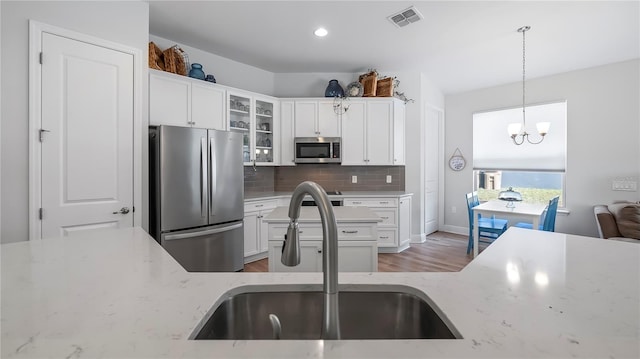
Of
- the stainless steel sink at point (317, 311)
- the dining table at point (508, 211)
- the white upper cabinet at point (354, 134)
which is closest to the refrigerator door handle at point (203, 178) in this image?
the white upper cabinet at point (354, 134)

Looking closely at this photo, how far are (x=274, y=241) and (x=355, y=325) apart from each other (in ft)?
4.11

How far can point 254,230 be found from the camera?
12.0 ft

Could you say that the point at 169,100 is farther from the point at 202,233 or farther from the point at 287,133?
the point at 287,133

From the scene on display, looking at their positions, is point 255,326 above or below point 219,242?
above

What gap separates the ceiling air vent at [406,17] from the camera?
9.18ft

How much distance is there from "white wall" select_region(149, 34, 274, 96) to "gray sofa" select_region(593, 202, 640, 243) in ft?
15.3

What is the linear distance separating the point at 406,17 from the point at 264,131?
89.6 inches

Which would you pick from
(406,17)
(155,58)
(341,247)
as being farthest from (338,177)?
(155,58)

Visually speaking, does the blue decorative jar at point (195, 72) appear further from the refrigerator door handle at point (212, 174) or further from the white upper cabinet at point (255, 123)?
A: the refrigerator door handle at point (212, 174)

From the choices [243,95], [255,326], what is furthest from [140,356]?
[243,95]

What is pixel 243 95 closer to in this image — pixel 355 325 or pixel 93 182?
pixel 93 182

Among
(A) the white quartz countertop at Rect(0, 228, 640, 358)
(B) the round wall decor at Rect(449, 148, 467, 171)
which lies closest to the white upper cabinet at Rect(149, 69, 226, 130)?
(A) the white quartz countertop at Rect(0, 228, 640, 358)

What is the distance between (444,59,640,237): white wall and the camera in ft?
12.4

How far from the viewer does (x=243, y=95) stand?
3.77m
